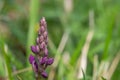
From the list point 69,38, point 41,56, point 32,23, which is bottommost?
point 69,38

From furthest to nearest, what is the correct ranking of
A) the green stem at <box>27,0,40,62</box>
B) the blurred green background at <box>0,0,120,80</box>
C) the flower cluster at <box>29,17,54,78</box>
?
the green stem at <box>27,0,40,62</box> < the blurred green background at <box>0,0,120,80</box> < the flower cluster at <box>29,17,54,78</box>

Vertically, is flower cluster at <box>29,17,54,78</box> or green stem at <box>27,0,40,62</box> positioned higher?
flower cluster at <box>29,17,54,78</box>

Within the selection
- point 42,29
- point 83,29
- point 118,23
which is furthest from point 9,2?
point 42,29

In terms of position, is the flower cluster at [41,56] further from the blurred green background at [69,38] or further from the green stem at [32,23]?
the green stem at [32,23]

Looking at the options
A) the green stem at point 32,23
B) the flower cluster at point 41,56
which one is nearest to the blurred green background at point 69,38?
the green stem at point 32,23

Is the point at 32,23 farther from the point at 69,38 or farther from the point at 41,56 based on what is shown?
the point at 41,56

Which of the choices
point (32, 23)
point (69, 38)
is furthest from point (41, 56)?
point (69, 38)

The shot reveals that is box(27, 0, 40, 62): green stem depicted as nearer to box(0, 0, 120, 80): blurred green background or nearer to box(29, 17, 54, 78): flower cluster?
box(0, 0, 120, 80): blurred green background

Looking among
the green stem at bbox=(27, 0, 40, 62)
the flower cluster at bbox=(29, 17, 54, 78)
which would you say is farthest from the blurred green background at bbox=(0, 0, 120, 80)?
the flower cluster at bbox=(29, 17, 54, 78)
